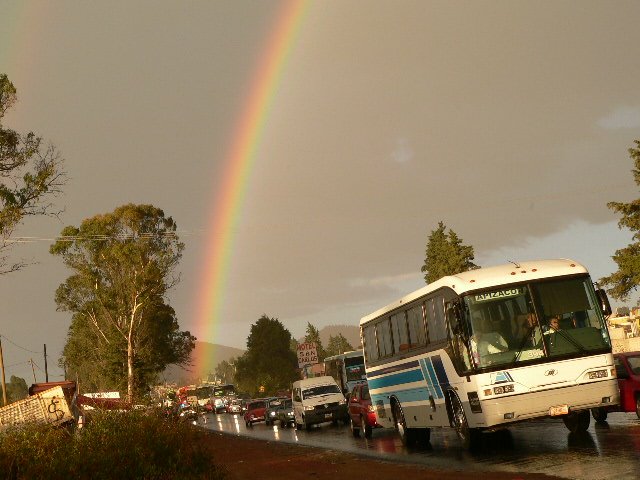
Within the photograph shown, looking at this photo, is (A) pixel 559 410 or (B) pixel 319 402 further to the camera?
(B) pixel 319 402

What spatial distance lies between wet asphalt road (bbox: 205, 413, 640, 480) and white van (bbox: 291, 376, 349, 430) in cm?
1137

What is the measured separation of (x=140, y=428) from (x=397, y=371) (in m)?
8.96

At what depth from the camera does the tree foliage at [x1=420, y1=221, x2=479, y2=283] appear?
73500 millimetres

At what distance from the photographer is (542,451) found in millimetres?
16500

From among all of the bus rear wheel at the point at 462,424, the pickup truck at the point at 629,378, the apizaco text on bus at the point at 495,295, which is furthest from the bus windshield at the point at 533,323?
the pickup truck at the point at 629,378

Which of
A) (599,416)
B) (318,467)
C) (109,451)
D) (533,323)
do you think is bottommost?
(318,467)

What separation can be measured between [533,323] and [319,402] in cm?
2257

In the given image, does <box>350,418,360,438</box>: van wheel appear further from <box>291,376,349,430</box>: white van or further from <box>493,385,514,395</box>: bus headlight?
<box>493,385,514,395</box>: bus headlight

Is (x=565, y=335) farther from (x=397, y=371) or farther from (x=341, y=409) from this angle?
(x=341, y=409)

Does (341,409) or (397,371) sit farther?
(341,409)

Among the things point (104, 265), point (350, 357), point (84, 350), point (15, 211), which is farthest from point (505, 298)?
point (84, 350)

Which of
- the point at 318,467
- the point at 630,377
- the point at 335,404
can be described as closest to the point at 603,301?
the point at 630,377

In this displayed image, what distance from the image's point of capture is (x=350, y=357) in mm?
46062

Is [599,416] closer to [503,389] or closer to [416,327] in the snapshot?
[416,327]
